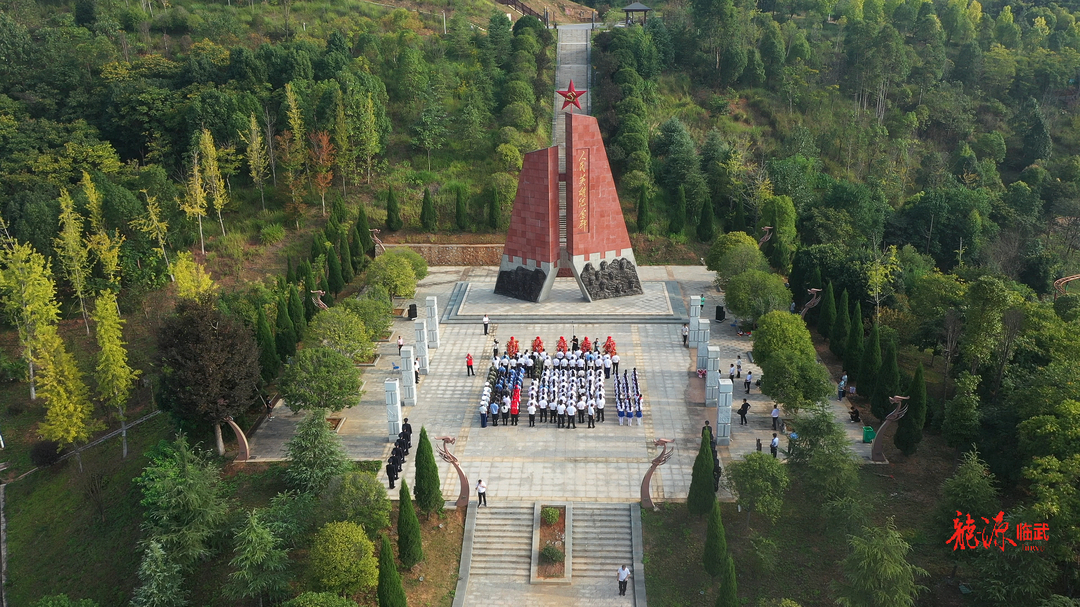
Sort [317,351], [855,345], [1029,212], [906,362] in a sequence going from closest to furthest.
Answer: [317,351]
[855,345]
[906,362]
[1029,212]

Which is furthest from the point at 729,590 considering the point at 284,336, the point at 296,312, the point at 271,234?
the point at 271,234

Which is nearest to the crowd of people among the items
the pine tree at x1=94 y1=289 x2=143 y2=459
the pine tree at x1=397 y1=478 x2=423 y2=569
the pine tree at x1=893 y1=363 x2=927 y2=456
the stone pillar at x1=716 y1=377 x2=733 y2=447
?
the stone pillar at x1=716 y1=377 x2=733 y2=447

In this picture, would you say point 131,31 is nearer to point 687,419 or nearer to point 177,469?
point 177,469

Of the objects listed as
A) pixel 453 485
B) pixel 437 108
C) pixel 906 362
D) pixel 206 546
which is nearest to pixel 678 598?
pixel 453 485

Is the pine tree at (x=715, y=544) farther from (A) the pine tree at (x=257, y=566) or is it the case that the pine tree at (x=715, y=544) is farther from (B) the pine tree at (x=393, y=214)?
(B) the pine tree at (x=393, y=214)

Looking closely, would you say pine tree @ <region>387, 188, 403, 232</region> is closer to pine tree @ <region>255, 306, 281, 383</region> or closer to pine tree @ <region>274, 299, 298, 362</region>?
pine tree @ <region>274, 299, 298, 362</region>

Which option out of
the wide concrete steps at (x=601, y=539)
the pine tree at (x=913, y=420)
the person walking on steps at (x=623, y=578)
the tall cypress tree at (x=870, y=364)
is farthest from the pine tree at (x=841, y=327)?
the person walking on steps at (x=623, y=578)
